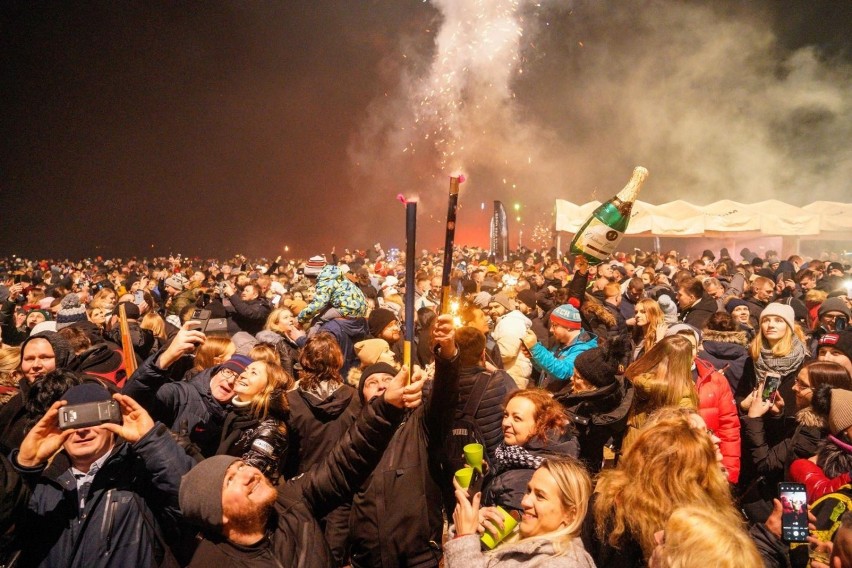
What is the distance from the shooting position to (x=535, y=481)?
258cm

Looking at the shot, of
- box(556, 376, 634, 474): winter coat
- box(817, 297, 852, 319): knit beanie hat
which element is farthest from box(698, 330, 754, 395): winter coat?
box(817, 297, 852, 319): knit beanie hat

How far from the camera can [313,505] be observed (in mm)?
2689

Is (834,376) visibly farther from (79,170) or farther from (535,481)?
(79,170)

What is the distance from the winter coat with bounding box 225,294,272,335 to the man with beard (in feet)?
21.0

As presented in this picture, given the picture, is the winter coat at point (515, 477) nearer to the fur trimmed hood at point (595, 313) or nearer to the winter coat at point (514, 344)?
the winter coat at point (514, 344)

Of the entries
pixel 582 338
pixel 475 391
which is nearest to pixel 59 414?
pixel 475 391

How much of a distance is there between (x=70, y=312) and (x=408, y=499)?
7.73 m

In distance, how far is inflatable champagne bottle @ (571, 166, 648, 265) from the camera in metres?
5.80

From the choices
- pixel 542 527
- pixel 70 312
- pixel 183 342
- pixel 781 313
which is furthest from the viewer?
pixel 70 312

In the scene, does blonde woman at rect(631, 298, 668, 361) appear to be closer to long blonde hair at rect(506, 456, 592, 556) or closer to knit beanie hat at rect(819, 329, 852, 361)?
knit beanie hat at rect(819, 329, 852, 361)

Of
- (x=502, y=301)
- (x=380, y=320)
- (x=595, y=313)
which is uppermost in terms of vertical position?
(x=502, y=301)

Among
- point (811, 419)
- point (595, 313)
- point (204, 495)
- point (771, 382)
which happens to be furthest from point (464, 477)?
point (595, 313)

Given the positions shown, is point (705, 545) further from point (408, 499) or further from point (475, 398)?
point (475, 398)

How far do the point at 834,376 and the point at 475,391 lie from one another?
2.94m
